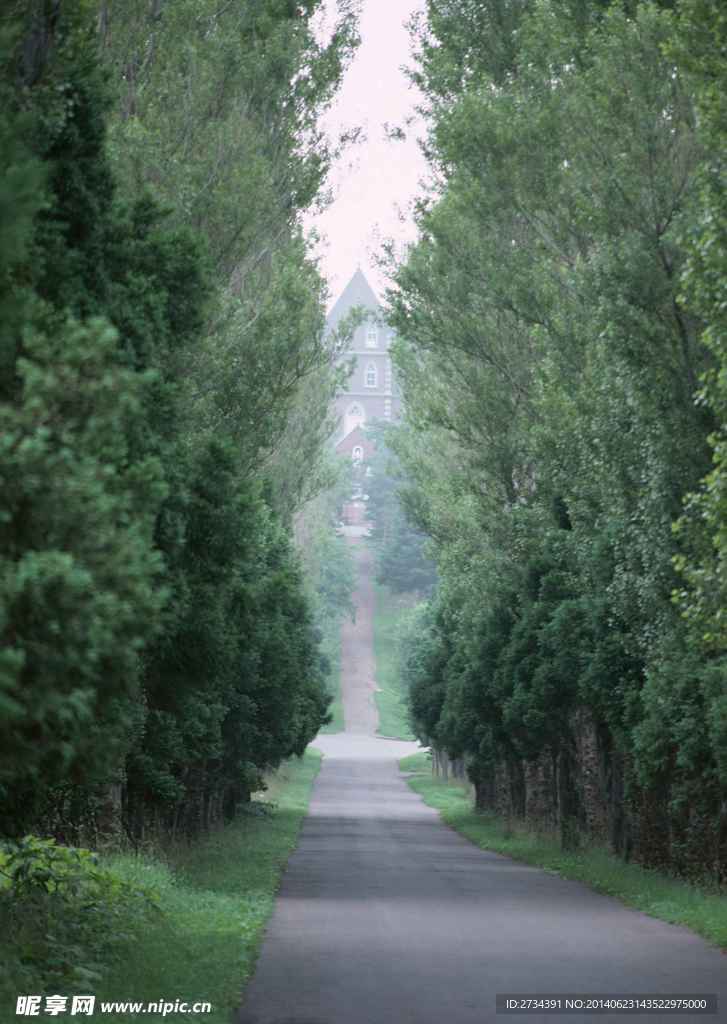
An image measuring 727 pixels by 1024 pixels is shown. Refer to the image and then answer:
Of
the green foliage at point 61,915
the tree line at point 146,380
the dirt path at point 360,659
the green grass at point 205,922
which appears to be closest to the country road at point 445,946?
the green grass at point 205,922

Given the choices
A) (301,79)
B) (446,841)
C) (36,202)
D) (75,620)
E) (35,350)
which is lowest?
(446,841)

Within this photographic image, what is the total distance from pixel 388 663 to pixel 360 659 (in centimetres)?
295

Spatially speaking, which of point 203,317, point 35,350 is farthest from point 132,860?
point 35,350

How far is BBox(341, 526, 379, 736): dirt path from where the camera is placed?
126m

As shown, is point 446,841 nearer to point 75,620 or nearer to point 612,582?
point 612,582

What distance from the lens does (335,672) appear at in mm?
132625

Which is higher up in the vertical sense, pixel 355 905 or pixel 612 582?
pixel 612 582

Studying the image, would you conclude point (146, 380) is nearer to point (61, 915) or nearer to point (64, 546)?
point (64, 546)

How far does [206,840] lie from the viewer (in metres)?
34.4

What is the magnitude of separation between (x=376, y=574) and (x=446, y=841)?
106389 millimetres

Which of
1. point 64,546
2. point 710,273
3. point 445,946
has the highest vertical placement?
point 710,273

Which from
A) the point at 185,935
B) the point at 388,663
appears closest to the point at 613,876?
the point at 185,935

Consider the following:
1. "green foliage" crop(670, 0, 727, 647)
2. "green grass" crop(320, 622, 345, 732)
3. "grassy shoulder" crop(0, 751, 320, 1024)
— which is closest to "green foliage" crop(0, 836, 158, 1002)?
"grassy shoulder" crop(0, 751, 320, 1024)

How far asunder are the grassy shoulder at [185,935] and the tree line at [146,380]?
1322 millimetres
